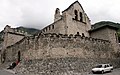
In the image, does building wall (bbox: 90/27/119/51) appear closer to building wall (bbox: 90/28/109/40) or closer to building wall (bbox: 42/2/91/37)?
building wall (bbox: 90/28/109/40)

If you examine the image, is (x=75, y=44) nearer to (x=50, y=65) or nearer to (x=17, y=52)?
(x=50, y=65)

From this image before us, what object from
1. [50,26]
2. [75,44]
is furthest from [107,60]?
[50,26]

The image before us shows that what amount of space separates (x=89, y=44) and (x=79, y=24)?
A: 6.57 metres

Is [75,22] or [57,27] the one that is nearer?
[57,27]

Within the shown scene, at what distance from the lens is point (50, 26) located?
26406 mm

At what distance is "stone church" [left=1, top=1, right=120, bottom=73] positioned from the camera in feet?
57.0

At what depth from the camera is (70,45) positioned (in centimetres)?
1792

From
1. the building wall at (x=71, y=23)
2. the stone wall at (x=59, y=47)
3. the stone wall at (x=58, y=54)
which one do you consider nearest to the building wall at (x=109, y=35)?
the building wall at (x=71, y=23)

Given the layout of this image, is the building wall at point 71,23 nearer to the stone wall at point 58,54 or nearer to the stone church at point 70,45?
the stone church at point 70,45

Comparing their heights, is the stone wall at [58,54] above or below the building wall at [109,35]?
below

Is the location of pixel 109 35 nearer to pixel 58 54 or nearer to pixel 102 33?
pixel 102 33

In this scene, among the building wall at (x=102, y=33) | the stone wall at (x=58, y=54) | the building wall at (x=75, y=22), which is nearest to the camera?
the stone wall at (x=58, y=54)

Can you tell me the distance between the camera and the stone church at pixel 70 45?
1738 centimetres

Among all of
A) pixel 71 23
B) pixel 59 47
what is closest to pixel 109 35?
pixel 71 23
